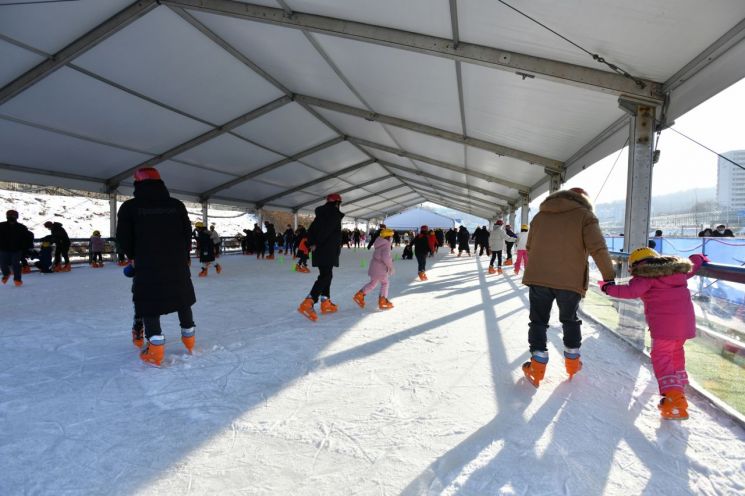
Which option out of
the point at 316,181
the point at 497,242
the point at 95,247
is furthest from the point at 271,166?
the point at 497,242

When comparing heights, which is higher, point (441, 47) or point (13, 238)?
point (441, 47)

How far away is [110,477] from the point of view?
51.5 inches

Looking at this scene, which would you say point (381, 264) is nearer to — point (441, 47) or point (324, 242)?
point (324, 242)

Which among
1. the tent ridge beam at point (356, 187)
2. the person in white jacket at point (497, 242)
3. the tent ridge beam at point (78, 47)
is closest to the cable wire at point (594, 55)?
the tent ridge beam at point (78, 47)

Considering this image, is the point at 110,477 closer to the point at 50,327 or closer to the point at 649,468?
the point at 649,468

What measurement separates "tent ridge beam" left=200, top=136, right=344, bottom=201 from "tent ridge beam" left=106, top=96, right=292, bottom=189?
337 centimetres

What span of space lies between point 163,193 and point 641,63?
13.3 ft

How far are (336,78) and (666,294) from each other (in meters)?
6.24

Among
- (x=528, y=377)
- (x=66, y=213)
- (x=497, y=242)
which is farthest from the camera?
(x=66, y=213)

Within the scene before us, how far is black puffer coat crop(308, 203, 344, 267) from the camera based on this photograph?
12.0 ft

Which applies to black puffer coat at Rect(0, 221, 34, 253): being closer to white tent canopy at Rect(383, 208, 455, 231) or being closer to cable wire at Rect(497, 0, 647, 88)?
cable wire at Rect(497, 0, 647, 88)

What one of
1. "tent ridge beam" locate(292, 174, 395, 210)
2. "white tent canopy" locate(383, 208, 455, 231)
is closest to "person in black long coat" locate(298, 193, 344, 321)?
"tent ridge beam" locate(292, 174, 395, 210)

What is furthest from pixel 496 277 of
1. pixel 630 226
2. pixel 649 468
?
pixel 649 468

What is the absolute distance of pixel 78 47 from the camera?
5.30m
